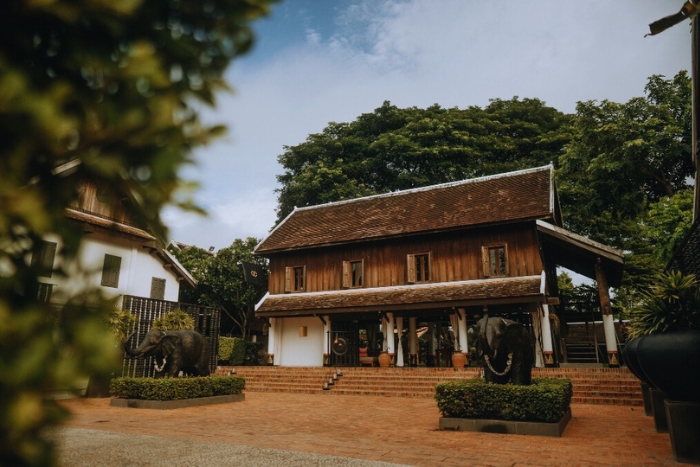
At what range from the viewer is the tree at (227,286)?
3244 cm

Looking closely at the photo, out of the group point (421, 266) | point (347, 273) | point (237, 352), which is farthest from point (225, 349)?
point (421, 266)

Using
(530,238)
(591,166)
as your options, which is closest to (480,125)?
(591,166)

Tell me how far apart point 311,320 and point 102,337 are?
2465 centimetres

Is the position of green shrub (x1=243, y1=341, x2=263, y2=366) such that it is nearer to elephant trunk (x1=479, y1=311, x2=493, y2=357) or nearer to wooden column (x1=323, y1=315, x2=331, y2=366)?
wooden column (x1=323, y1=315, x2=331, y2=366)

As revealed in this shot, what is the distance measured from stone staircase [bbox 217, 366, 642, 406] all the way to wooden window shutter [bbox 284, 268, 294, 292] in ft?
15.7

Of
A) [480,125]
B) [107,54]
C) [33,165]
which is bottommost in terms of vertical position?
[33,165]

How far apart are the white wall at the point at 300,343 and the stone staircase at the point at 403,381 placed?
2910 mm

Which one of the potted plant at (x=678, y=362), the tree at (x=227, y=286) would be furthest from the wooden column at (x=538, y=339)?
the tree at (x=227, y=286)

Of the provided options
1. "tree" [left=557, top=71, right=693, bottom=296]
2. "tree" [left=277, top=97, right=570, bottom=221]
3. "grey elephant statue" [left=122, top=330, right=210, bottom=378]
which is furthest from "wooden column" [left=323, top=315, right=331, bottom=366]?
"tree" [left=557, top=71, right=693, bottom=296]

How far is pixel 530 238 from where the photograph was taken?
2048 cm

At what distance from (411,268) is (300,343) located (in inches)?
295

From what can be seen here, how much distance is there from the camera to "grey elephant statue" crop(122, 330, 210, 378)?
45.3ft

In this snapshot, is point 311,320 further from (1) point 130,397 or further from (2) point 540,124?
(2) point 540,124

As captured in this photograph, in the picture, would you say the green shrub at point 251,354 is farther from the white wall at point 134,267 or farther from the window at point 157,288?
the window at point 157,288
